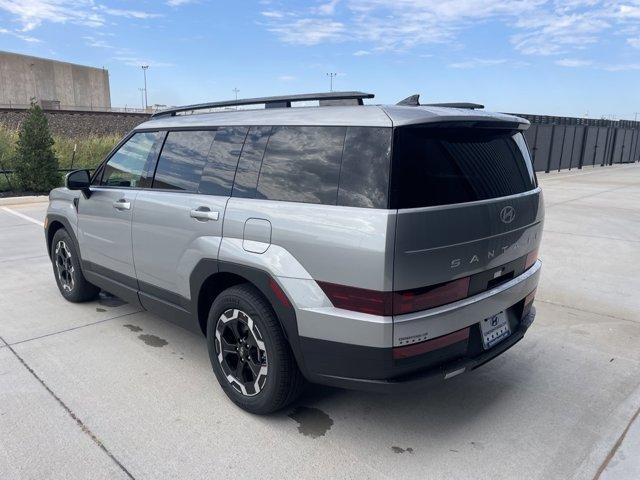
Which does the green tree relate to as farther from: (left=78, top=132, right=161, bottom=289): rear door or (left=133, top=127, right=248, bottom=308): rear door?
(left=133, top=127, right=248, bottom=308): rear door

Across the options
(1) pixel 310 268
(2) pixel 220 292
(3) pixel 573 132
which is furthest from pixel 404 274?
(3) pixel 573 132

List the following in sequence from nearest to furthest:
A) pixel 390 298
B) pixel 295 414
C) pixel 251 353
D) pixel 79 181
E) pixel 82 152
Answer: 1. pixel 390 298
2. pixel 251 353
3. pixel 295 414
4. pixel 79 181
5. pixel 82 152

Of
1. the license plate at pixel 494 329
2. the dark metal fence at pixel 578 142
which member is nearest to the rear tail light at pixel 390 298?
the license plate at pixel 494 329

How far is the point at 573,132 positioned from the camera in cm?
2334

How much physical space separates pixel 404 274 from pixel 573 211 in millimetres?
9967

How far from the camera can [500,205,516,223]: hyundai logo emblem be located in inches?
111

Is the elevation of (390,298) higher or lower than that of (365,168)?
lower

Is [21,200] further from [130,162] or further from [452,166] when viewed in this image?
[452,166]

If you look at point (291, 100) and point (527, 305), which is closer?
point (291, 100)

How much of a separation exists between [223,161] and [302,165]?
694mm

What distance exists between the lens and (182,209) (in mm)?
3344

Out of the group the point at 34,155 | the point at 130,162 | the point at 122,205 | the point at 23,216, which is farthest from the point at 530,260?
the point at 34,155

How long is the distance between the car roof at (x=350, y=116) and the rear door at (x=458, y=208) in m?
0.07

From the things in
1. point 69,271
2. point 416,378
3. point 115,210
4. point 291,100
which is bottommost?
point 69,271
